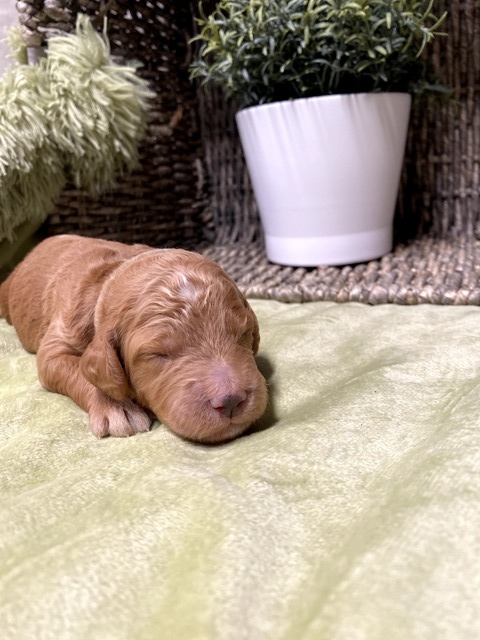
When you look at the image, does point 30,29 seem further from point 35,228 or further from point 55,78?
point 35,228

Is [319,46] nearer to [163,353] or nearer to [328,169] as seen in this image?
[328,169]

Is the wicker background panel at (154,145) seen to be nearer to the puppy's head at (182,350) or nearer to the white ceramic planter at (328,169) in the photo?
the white ceramic planter at (328,169)

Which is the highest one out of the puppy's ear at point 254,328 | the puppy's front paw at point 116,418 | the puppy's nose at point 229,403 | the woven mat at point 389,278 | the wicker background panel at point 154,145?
the wicker background panel at point 154,145

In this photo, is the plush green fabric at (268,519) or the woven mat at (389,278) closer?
the plush green fabric at (268,519)

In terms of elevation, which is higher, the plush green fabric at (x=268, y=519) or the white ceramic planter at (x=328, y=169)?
the white ceramic planter at (x=328, y=169)

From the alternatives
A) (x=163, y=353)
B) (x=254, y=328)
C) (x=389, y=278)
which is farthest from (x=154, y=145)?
(x=163, y=353)

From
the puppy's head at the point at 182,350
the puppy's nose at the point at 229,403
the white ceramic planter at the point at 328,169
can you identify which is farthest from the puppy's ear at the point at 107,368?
the white ceramic planter at the point at 328,169

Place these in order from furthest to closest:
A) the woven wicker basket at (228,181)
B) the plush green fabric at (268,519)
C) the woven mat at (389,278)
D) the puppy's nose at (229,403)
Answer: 1. the woven wicker basket at (228,181)
2. the woven mat at (389,278)
3. the puppy's nose at (229,403)
4. the plush green fabric at (268,519)

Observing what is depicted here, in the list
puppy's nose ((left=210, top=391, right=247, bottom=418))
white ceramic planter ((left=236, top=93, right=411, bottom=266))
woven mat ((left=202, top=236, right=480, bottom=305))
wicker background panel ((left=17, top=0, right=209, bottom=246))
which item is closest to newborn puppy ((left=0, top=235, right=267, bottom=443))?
puppy's nose ((left=210, top=391, right=247, bottom=418))
